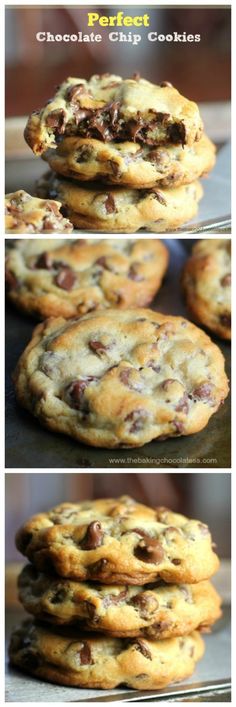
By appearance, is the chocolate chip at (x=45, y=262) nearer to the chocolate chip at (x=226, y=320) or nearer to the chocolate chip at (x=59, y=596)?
the chocolate chip at (x=226, y=320)

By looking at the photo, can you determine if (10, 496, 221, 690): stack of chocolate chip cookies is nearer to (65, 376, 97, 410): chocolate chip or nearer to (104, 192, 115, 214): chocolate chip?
(65, 376, 97, 410): chocolate chip

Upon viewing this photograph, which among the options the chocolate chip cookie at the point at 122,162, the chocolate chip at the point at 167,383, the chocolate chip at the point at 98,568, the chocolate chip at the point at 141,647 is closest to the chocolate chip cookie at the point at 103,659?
the chocolate chip at the point at 141,647

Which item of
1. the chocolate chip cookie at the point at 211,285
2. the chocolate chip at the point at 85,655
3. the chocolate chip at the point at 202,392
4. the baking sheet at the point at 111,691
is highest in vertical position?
the chocolate chip cookie at the point at 211,285

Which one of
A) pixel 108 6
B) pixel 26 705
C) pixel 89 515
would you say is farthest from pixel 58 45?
pixel 26 705

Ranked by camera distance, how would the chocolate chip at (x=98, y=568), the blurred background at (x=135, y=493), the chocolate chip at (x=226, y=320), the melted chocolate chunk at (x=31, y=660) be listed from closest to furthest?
the chocolate chip at (x=98, y=568), the melted chocolate chunk at (x=31, y=660), the chocolate chip at (x=226, y=320), the blurred background at (x=135, y=493)

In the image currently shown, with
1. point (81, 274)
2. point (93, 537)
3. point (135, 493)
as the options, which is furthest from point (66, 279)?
point (135, 493)

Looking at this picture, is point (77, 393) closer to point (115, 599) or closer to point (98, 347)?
point (98, 347)
